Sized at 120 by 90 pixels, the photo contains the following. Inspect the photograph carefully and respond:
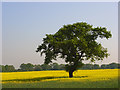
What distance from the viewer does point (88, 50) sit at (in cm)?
4550

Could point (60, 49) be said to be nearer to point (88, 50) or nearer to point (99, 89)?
point (88, 50)

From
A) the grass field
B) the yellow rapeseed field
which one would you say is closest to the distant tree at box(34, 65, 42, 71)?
the yellow rapeseed field

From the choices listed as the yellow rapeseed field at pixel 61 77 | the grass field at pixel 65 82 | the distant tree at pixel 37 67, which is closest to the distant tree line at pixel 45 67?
the distant tree at pixel 37 67

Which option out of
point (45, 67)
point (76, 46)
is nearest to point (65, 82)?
point (76, 46)

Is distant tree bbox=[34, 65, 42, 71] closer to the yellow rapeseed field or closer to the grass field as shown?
the yellow rapeseed field


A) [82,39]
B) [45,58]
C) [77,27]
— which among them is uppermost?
[77,27]

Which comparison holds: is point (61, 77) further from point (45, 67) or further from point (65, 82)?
point (45, 67)

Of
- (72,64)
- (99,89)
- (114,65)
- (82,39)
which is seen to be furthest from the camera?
(114,65)

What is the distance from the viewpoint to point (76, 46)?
4506 cm

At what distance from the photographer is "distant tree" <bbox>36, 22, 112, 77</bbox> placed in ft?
150

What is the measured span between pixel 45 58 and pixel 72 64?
21.4 feet

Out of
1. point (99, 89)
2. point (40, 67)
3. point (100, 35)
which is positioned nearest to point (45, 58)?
point (100, 35)

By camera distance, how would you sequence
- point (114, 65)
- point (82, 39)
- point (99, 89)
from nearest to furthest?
point (99, 89) < point (82, 39) < point (114, 65)

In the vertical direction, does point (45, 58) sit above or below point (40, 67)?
above
